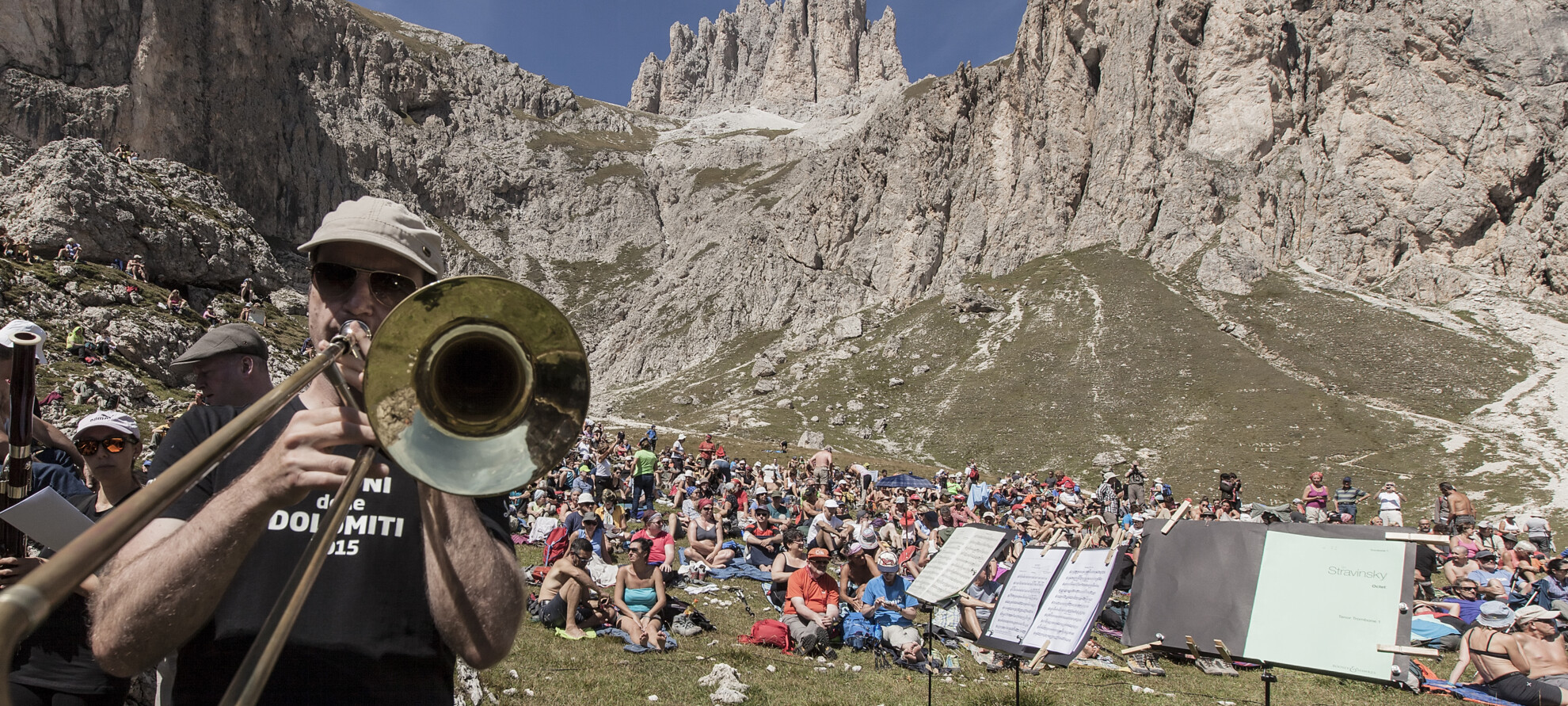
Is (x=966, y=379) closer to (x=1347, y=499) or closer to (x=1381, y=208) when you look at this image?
(x=1381, y=208)

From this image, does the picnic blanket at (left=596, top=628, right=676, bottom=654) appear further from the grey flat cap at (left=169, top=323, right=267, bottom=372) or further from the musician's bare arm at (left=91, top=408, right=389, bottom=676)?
the musician's bare arm at (left=91, top=408, right=389, bottom=676)

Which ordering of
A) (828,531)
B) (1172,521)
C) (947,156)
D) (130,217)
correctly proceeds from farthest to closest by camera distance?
(947,156)
(130,217)
(828,531)
(1172,521)

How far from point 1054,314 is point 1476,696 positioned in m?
59.9

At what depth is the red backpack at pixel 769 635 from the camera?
988cm

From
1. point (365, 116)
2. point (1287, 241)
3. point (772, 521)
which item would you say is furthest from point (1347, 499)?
point (365, 116)

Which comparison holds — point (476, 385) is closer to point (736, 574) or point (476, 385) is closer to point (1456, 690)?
point (1456, 690)

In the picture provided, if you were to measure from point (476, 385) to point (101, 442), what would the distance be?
337cm

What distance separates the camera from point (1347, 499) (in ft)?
67.1

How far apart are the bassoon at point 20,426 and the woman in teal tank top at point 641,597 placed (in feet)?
23.6

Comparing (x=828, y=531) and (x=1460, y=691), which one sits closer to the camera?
(x=1460, y=691)

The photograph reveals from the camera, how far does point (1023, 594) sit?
22.8 ft

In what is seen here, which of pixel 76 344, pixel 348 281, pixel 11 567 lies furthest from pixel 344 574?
pixel 76 344

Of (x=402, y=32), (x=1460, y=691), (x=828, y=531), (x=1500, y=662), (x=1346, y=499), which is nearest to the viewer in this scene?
(x=1500, y=662)

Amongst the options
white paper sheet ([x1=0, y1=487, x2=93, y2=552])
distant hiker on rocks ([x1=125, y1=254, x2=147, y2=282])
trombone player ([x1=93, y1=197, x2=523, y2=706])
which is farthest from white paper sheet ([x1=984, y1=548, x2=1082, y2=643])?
distant hiker on rocks ([x1=125, y1=254, x2=147, y2=282])
